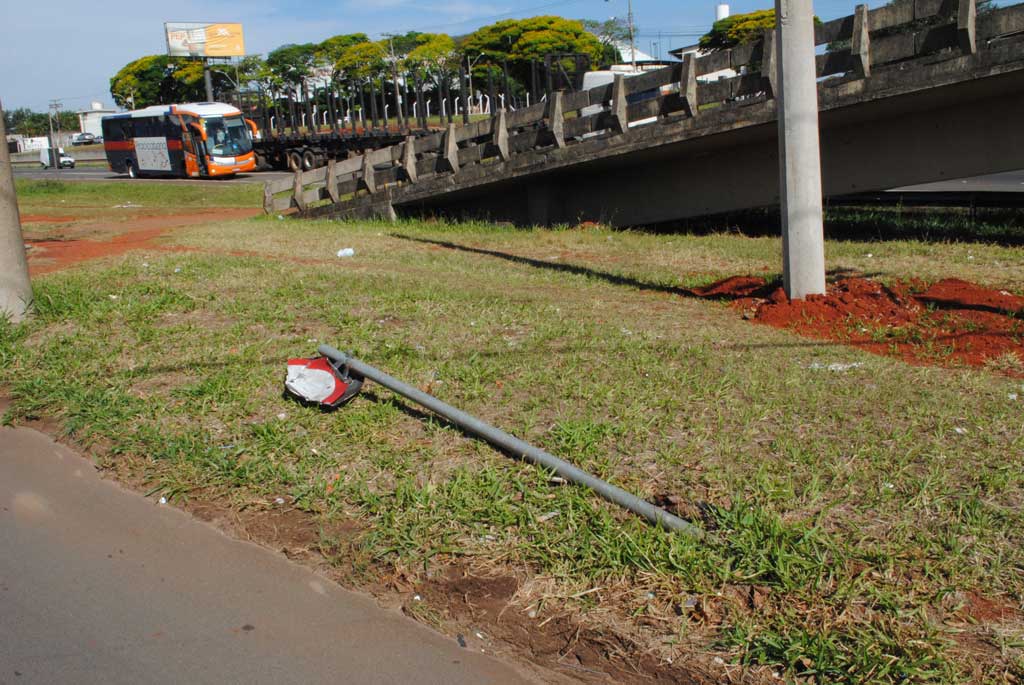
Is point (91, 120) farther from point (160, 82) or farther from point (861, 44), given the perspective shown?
point (861, 44)

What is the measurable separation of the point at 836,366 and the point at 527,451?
2705 mm

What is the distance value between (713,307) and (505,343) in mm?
2757

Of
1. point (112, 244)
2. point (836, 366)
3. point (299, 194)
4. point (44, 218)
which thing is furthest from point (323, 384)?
point (44, 218)

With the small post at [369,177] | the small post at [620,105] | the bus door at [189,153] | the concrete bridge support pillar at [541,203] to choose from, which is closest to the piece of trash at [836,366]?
the small post at [620,105]

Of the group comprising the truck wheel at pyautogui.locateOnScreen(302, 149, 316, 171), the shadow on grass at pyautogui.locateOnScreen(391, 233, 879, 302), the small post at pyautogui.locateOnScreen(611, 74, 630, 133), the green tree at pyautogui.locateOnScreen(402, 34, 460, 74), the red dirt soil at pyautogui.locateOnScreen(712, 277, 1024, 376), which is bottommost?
the red dirt soil at pyautogui.locateOnScreen(712, 277, 1024, 376)

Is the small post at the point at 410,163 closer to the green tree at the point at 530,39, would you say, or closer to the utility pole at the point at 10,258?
the utility pole at the point at 10,258

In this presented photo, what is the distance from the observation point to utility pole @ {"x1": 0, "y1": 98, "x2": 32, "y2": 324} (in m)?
8.02

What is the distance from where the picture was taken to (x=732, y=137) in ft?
46.3

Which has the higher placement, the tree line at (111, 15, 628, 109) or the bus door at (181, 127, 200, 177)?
the tree line at (111, 15, 628, 109)

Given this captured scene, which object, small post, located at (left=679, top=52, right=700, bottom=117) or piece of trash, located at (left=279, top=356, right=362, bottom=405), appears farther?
small post, located at (left=679, top=52, right=700, bottom=117)


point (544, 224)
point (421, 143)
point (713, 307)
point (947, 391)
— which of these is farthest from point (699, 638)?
point (421, 143)

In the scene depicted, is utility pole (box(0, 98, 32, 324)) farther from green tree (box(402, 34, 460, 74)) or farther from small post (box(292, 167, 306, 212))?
green tree (box(402, 34, 460, 74))

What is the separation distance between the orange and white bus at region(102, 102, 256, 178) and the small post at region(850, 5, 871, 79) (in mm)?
34230

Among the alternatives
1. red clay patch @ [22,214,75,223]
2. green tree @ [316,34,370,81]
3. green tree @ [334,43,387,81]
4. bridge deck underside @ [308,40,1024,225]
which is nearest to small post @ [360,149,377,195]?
bridge deck underside @ [308,40,1024,225]
